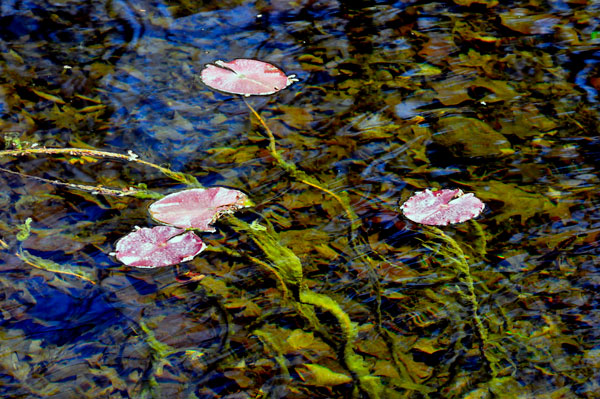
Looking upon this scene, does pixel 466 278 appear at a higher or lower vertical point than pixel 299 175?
lower

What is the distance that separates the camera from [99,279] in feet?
6.01

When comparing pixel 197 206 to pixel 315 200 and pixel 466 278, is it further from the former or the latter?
pixel 466 278

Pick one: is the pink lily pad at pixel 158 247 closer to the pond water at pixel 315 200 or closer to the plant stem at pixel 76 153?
the pond water at pixel 315 200

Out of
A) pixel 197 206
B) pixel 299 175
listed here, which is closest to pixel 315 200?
pixel 299 175

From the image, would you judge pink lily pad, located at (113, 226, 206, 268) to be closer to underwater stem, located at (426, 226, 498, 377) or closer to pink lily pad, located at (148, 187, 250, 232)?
pink lily pad, located at (148, 187, 250, 232)

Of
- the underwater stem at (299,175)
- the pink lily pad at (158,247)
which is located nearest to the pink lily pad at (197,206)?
the pink lily pad at (158,247)

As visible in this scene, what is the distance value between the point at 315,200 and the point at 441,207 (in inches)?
16.7

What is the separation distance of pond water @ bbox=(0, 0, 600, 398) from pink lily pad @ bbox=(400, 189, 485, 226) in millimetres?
35

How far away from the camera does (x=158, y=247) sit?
6.25ft

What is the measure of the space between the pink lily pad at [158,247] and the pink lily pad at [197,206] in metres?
0.04

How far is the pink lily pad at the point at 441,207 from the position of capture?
1.96m

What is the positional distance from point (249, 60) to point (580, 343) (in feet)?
5.90

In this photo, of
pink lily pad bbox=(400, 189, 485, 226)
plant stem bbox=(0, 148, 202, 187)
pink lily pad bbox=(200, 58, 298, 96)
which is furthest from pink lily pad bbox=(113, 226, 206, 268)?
pink lily pad bbox=(200, 58, 298, 96)

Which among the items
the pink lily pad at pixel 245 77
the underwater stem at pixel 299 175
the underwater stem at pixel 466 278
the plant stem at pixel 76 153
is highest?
the pink lily pad at pixel 245 77
